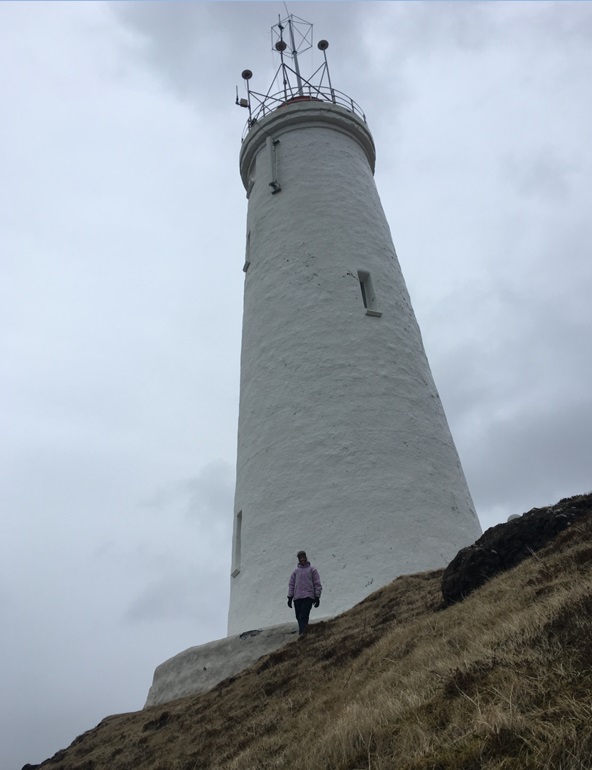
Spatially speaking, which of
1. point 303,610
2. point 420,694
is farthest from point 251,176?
point 420,694

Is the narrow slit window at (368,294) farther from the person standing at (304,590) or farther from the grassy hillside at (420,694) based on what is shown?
the grassy hillside at (420,694)

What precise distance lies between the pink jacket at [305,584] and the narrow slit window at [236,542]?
328 centimetres

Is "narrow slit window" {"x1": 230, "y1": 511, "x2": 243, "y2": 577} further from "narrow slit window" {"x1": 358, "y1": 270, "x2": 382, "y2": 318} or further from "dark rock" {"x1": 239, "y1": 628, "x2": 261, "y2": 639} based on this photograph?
"narrow slit window" {"x1": 358, "y1": 270, "x2": 382, "y2": 318}

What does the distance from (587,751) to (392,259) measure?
1485 centimetres

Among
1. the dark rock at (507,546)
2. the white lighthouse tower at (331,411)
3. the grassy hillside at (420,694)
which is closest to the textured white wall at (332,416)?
the white lighthouse tower at (331,411)

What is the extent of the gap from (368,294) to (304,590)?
7.55 m

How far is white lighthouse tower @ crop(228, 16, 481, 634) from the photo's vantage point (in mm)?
12516

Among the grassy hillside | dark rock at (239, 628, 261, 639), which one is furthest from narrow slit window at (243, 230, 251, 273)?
the grassy hillside

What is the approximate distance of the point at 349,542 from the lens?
1237 cm

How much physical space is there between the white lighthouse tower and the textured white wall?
3 centimetres

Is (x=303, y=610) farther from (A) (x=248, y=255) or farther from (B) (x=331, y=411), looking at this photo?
(A) (x=248, y=255)

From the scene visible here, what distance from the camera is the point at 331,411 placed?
13867 mm

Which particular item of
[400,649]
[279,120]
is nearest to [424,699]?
[400,649]

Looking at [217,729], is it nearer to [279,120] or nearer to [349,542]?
[349,542]
